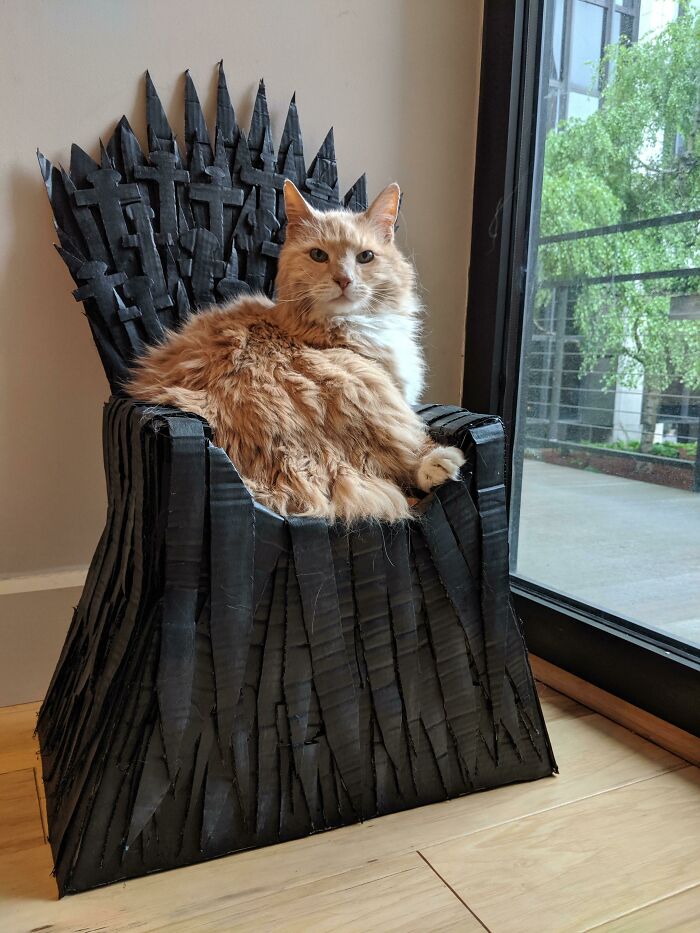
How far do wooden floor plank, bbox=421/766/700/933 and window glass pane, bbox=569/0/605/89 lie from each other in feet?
4.64

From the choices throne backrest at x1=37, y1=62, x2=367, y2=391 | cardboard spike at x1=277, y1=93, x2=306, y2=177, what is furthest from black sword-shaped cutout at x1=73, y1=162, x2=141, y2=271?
cardboard spike at x1=277, y1=93, x2=306, y2=177

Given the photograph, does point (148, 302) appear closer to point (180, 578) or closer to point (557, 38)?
point (180, 578)

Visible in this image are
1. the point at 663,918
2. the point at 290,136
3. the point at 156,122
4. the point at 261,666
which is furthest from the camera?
the point at 290,136

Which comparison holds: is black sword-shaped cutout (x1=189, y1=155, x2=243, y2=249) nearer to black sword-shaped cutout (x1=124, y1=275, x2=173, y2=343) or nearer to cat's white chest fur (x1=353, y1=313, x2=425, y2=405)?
black sword-shaped cutout (x1=124, y1=275, x2=173, y2=343)

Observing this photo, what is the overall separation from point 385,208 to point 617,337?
22.2 inches

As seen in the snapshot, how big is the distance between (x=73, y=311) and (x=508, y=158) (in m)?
1.05

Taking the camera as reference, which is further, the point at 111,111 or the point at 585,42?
the point at 585,42

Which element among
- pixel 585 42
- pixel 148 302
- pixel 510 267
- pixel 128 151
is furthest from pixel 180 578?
pixel 585 42

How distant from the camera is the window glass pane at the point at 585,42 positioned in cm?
A: 149

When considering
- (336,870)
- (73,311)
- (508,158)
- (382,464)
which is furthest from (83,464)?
(508,158)

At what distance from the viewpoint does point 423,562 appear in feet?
3.52

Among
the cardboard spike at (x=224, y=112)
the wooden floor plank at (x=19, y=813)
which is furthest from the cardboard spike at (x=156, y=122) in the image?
the wooden floor plank at (x=19, y=813)

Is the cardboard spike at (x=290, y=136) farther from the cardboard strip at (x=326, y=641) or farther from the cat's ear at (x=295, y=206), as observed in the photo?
the cardboard strip at (x=326, y=641)

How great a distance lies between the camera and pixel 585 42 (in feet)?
4.99
